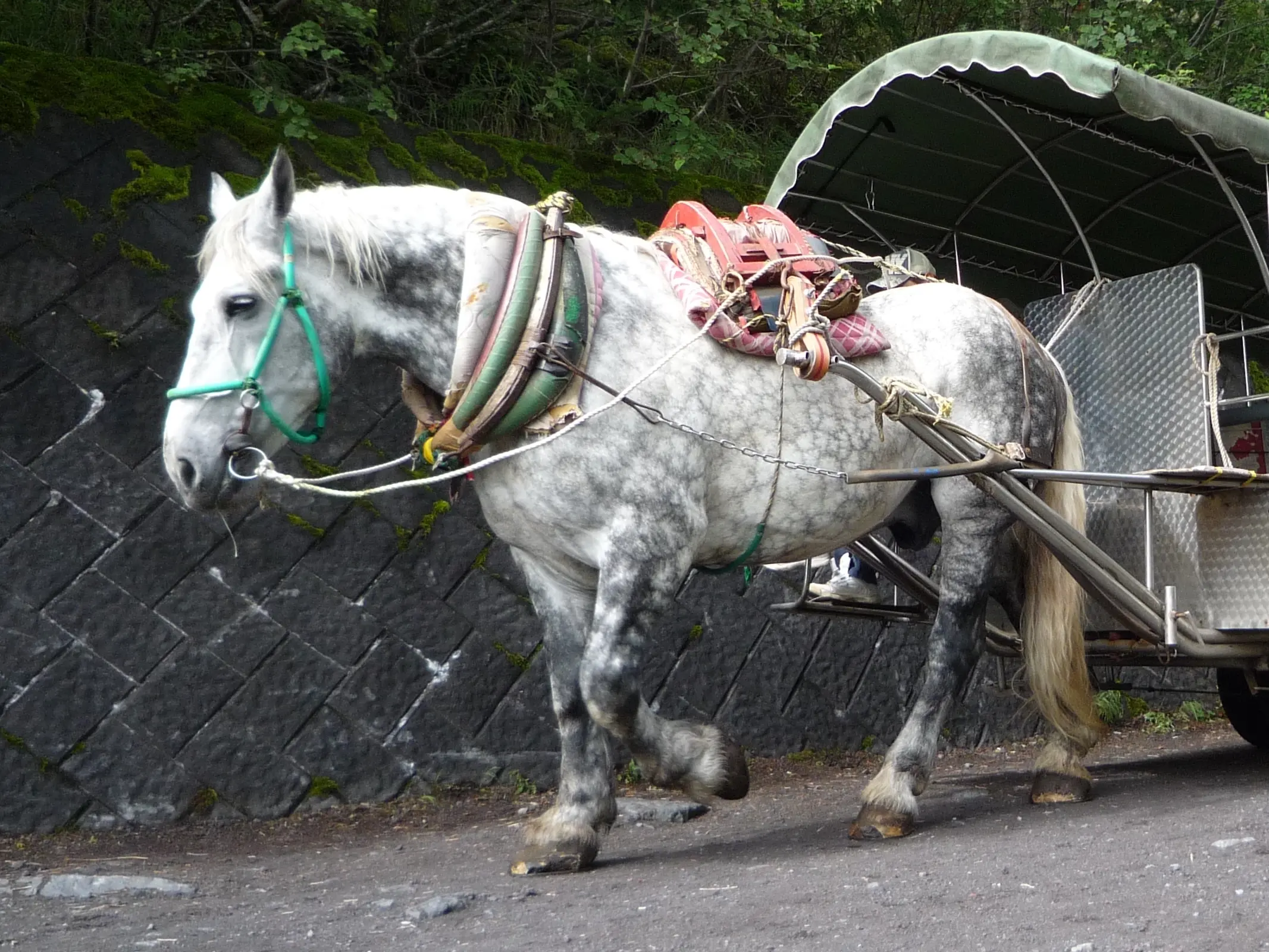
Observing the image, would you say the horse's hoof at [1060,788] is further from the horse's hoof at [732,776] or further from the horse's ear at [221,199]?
the horse's ear at [221,199]

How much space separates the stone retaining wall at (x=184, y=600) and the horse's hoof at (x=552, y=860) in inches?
58.1

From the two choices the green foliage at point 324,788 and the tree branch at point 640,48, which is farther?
the tree branch at point 640,48

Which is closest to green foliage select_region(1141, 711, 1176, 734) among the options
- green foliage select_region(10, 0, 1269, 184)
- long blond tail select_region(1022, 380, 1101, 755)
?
long blond tail select_region(1022, 380, 1101, 755)

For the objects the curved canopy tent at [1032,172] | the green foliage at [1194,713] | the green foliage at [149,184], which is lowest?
the green foliage at [1194,713]

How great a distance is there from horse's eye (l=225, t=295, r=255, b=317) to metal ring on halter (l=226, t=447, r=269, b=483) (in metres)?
0.32

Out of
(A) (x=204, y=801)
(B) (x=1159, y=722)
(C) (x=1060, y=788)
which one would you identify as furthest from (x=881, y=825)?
(B) (x=1159, y=722)

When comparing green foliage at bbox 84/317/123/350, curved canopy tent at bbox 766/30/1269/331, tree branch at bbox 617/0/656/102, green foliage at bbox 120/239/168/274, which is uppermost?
tree branch at bbox 617/0/656/102

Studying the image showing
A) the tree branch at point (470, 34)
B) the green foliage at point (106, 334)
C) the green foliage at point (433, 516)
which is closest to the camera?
the green foliage at point (106, 334)

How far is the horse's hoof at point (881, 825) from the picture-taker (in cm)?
369

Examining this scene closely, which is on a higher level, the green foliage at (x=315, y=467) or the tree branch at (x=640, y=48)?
the tree branch at (x=640, y=48)

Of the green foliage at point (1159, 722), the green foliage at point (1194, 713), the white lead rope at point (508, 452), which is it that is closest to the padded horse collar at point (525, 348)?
the white lead rope at point (508, 452)

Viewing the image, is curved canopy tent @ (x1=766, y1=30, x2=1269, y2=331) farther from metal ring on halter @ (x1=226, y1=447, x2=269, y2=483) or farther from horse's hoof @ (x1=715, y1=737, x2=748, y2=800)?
metal ring on halter @ (x1=226, y1=447, x2=269, y2=483)

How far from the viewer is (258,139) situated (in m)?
5.55

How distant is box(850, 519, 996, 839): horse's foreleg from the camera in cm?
374
